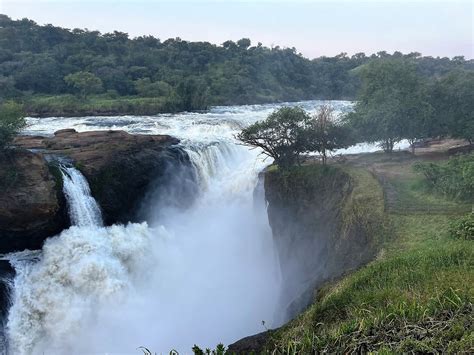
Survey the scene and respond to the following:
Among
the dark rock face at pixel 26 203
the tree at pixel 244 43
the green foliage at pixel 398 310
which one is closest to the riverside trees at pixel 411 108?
the green foliage at pixel 398 310

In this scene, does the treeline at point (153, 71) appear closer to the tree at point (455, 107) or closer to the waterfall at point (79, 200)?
the tree at point (455, 107)

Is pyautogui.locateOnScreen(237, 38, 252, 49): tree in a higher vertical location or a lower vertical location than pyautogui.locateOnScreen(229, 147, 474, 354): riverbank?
higher

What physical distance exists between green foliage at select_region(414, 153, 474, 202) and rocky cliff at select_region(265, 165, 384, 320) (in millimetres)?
2001

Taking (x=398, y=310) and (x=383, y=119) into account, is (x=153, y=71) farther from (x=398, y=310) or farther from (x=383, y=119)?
(x=398, y=310)

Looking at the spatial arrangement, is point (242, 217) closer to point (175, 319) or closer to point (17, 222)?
point (175, 319)

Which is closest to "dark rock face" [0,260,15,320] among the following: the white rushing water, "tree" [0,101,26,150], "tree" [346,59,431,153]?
the white rushing water

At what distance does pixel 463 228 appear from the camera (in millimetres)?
10914

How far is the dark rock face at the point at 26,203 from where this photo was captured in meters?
15.4

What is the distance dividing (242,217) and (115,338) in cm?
1029

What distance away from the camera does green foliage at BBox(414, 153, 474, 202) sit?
14203 mm

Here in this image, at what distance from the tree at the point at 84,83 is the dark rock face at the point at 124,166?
88.3ft

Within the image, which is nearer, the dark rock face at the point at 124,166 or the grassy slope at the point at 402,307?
the grassy slope at the point at 402,307

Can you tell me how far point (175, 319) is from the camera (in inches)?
679

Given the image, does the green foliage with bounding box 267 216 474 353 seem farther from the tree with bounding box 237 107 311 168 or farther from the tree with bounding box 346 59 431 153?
the tree with bounding box 346 59 431 153
